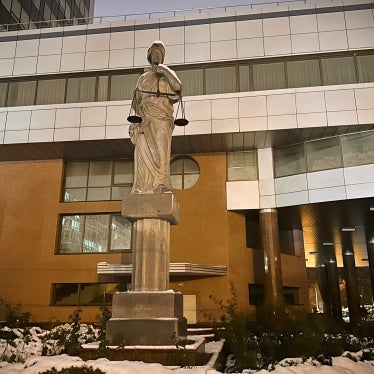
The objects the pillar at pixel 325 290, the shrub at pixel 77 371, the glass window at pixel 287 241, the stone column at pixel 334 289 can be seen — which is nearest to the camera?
the shrub at pixel 77 371

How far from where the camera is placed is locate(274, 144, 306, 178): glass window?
19125 mm

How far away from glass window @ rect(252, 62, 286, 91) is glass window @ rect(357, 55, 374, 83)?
3471 mm

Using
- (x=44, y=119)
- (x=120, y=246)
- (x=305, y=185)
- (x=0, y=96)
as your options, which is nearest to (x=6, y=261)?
(x=120, y=246)

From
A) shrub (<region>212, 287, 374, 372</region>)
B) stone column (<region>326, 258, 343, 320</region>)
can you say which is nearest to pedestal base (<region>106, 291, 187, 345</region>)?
shrub (<region>212, 287, 374, 372</region>)

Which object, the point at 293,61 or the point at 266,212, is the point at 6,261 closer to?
the point at 266,212

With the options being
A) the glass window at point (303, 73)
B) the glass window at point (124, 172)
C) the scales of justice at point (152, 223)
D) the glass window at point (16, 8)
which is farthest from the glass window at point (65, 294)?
the glass window at point (16, 8)

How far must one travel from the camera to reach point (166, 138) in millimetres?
9406

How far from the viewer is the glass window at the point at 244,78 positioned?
771 inches

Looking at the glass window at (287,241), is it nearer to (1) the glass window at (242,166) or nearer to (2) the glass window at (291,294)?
(2) the glass window at (291,294)

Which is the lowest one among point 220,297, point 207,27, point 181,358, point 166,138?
point 181,358

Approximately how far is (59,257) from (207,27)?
44.7 feet

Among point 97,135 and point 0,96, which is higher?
point 0,96

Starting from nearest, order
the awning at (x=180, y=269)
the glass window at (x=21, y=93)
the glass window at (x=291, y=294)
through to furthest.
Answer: the awning at (x=180, y=269) < the glass window at (x=21, y=93) < the glass window at (x=291, y=294)

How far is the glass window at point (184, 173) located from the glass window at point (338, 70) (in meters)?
7.54
